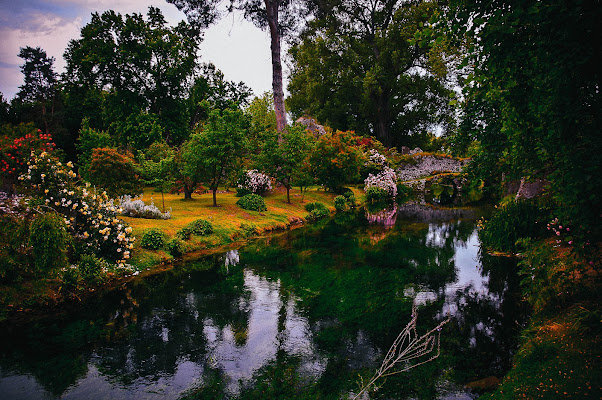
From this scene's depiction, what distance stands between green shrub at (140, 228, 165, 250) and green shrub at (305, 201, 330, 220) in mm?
11164

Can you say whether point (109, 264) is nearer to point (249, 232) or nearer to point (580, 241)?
point (249, 232)

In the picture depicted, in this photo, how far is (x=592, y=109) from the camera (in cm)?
405

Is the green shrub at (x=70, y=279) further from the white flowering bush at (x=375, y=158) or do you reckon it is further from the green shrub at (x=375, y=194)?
the white flowering bush at (x=375, y=158)

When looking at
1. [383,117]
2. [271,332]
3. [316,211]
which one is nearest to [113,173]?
[316,211]

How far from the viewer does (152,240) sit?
1302 centimetres

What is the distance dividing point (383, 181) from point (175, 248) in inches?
891

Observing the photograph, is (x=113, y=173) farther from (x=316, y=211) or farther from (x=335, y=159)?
(x=335, y=159)

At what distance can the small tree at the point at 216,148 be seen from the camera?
19.4 metres

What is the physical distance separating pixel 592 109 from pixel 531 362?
3682 millimetres

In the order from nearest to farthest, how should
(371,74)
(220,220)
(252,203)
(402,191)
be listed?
(220,220), (252,203), (402,191), (371,74)

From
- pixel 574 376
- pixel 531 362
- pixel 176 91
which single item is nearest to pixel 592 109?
pixel 574 376

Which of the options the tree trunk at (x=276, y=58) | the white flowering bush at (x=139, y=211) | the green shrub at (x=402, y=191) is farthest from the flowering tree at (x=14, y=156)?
the green shrub at (x=402, y=191)

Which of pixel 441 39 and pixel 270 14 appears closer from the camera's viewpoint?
pixel 441 39

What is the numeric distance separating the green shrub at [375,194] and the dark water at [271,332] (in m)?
18.7
